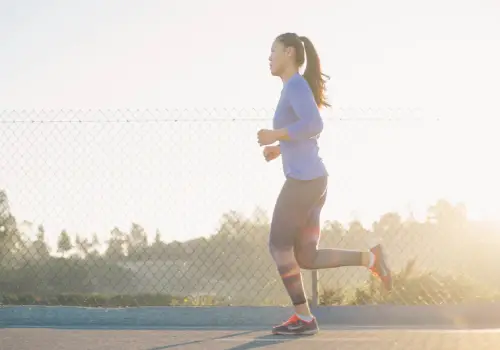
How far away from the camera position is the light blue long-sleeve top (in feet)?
16.2

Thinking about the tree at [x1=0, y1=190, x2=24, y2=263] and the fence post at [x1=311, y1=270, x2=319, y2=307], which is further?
the tree at [x1=0, y1=190, x2=24, y2=263]

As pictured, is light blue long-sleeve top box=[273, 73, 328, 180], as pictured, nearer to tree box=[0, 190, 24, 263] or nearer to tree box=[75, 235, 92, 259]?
tree box=[75, 235, 92, 259]

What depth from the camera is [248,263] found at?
22.7 ft

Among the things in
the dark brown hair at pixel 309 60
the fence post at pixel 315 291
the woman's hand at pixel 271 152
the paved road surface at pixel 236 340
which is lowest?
the paved road surface at pixel 236 340

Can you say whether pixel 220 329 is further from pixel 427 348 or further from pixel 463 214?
pixel 463 214

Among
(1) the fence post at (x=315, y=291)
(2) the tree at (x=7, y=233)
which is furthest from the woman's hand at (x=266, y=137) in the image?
(2) the tree at (x=7, y=233)

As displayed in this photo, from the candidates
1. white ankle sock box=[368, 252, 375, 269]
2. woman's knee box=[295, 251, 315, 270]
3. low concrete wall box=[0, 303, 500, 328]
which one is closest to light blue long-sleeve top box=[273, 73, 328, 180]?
woman's knee box=[295, 251, 315, 270]

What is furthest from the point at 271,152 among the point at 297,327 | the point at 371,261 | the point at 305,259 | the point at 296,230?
the point at 297,327

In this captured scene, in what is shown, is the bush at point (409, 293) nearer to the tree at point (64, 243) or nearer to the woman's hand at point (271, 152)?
the woman's hand at point (271, 152)

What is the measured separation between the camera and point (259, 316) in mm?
6227

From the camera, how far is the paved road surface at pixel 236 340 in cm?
446

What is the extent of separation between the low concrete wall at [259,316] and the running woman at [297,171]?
3.83 feet

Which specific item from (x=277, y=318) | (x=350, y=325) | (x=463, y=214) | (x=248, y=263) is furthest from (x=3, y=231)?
(x=463, y=214)

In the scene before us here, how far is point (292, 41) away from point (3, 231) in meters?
3.59
